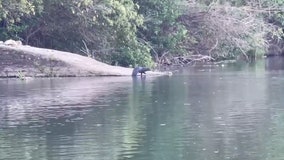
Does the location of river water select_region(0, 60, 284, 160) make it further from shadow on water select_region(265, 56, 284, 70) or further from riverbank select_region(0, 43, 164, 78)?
shadow on water select_region(265, 56, 284, 70)

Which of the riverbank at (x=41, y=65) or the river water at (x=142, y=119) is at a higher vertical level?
the riverbank at (x=41, y=65)

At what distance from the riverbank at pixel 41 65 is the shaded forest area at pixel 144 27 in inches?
71.0

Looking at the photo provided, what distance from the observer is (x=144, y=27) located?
3747 centimetres

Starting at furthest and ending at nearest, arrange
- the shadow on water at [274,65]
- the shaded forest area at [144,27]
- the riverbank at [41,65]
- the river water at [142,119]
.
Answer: the shadow on water at [274,65] < the shaded forest area at [144,27] < the riverbank at [41,65] < the river water at [142,119]

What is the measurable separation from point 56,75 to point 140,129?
567 inches

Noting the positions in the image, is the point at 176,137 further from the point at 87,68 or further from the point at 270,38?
the point at 270,38

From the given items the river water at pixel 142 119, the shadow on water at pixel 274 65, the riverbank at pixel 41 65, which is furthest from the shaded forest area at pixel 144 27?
the river water at pixel 142 119

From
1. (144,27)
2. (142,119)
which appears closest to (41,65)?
(144,27)

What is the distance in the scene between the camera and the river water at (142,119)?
13812 mm

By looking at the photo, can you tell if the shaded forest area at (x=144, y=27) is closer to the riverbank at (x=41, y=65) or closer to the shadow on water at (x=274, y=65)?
the shadow on water at (x=274, y=65)

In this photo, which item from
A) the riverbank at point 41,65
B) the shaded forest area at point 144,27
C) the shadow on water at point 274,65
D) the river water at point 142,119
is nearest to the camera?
the river water at point 142,119

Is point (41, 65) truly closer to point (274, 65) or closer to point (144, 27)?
point (144, 27)

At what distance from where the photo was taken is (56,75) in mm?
30406

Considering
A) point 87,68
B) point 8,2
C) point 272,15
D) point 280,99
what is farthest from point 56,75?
point 272,15
